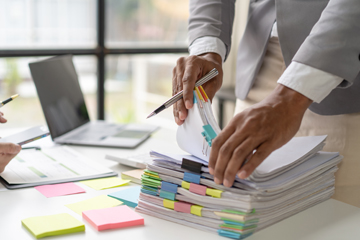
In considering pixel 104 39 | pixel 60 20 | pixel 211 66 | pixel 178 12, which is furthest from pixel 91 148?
pixel 178 12

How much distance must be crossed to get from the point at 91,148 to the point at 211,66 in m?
0.58

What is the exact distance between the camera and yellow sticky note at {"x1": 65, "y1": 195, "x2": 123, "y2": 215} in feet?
2.79

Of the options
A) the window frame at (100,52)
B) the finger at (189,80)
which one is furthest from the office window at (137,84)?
the finger at (189,80)

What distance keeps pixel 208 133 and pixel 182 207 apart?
0.15m

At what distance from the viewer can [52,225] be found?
2.43ft

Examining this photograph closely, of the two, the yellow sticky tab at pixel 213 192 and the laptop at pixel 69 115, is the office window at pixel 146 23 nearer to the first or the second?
the laptop at pixel 69 115

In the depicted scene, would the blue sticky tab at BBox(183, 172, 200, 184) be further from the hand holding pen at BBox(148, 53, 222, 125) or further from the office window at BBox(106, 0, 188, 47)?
the office window at BBox(106, 0, 188, 47)

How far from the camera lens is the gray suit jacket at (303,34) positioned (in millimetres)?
788

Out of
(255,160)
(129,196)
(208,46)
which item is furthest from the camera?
(208,46)

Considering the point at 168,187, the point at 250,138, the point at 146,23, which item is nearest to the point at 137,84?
the point at 146,23

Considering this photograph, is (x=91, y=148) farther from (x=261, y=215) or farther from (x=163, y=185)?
(x=261, y=215)

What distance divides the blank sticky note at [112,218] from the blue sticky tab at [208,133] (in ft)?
0.66

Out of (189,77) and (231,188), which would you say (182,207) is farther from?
(189,77)

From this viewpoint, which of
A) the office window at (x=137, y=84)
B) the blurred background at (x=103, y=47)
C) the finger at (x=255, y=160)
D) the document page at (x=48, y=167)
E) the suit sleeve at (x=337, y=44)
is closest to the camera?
the finger at (x=255, y=160)
